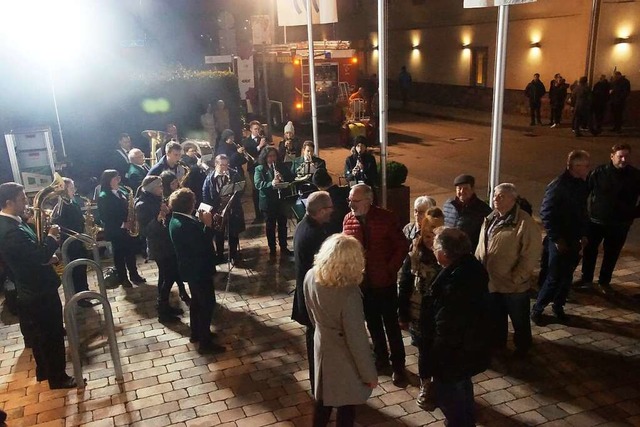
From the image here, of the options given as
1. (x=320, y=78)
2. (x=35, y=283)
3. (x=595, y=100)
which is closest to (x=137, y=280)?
(x=35, y=283)

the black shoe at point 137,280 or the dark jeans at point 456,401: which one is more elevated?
the dark jeans at point 456,401

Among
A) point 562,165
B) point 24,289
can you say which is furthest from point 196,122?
point 24,289

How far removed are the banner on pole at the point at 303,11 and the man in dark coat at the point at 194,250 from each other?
4.87 metres

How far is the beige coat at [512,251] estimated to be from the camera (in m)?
4.95

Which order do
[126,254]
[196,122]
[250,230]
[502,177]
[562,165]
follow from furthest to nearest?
[196,122] < [562,165] < [502,177] < [250,230] < [126,254]

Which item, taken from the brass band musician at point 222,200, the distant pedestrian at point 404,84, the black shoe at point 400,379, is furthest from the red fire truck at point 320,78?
the black shoe at point 400,379

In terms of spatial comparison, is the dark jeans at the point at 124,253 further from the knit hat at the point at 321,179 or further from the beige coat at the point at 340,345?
the beige coat at the point at 340,345

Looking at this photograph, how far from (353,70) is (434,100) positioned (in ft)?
29.0

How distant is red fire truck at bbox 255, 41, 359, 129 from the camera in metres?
20.8

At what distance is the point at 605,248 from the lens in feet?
22.4

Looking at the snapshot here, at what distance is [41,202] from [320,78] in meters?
16.4

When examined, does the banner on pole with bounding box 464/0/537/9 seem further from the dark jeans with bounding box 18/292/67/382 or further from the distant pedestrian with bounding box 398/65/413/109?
the distant pedestrian with bounding box 398/65/413/109

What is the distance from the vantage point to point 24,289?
5.01 metres

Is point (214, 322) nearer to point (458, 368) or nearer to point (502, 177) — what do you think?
point (458, 368)
